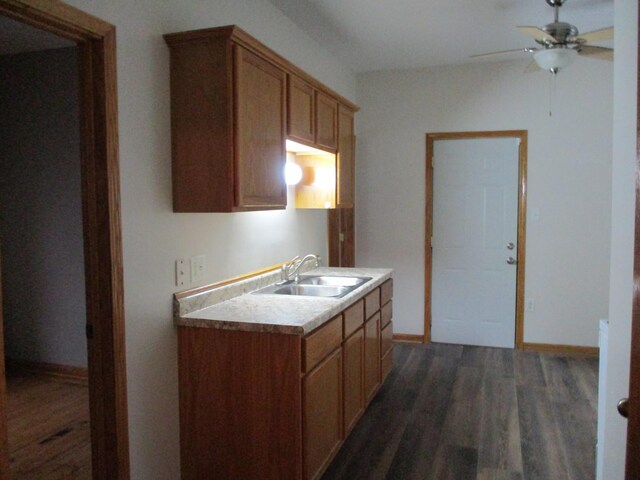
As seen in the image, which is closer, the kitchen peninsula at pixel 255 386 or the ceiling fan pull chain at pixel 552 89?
the kitchen peninsula at pixel 255 386

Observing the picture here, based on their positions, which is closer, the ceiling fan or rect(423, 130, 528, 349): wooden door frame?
the ceiling fan

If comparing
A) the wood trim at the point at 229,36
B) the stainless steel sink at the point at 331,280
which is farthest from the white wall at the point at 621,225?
the stainless steel sink at the point at 331,280

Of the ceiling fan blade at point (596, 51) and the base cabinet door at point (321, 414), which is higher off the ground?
the ceiling fan blade at point (596, 51)

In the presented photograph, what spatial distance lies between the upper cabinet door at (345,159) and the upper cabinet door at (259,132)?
3.34ft

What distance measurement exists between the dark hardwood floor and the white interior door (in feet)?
1.29

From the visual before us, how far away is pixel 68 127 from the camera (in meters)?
3.94

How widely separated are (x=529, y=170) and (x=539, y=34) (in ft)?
6.54

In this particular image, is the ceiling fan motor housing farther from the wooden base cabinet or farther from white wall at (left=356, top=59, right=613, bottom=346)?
the wooden base cabinet

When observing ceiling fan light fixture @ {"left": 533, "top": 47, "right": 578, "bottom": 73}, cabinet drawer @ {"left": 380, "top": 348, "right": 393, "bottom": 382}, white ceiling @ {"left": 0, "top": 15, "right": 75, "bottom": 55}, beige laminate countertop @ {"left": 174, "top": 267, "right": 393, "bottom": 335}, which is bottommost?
cabinet drawer @ {"left": 380, "top": 348, "right": 393, "bottom": 382}

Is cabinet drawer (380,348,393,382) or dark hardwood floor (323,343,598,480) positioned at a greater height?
cabinet drawer (380,348,393,382)

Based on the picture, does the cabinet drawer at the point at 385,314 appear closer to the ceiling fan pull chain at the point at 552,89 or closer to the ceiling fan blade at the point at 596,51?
the ceiling fan blade at the point at 596,51

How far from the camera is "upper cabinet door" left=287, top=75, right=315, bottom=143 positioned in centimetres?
281

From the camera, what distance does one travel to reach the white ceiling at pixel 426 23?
3.33 m

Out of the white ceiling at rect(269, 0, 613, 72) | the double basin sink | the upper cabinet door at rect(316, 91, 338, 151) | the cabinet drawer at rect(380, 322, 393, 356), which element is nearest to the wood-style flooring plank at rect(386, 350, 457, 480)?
the cabinet drawer at rect(380, 322, 393, 356)
